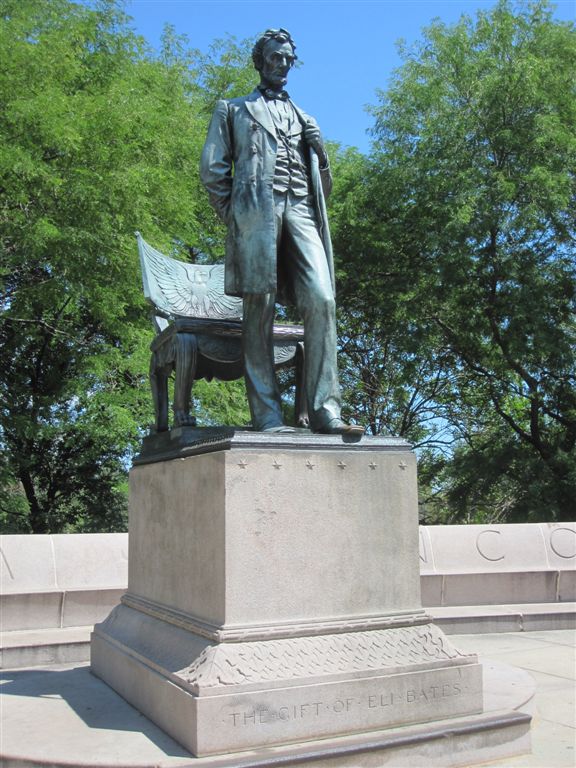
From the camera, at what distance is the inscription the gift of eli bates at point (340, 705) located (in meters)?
3.89

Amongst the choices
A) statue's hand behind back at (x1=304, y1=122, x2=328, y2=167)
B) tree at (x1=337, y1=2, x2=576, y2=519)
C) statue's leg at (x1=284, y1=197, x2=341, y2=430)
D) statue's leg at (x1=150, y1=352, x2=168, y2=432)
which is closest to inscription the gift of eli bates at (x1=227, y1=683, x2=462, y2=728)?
statue's leg at (x1=284, y1=197, x2=341, y2=430)

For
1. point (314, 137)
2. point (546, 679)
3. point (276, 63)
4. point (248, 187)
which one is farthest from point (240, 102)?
point (546, 679)

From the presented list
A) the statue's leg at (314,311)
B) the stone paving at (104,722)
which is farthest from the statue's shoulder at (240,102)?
the stone paving at (104,722)

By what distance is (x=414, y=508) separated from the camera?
15.9 ft

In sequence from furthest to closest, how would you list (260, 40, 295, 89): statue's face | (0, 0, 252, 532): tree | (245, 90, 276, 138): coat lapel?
(0, 0, 252, 532): tree → (260, 40, 295, 89): statue's face → (245, 90, 276, 138): coat lapel

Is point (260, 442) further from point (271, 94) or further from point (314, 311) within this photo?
point (271, 94)

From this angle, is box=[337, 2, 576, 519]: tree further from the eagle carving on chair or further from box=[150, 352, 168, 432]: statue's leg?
box=[150, 352, 168, 432]: statue's leg

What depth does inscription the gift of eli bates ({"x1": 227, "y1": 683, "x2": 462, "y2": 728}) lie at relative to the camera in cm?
389

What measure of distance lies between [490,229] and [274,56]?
14.2 m

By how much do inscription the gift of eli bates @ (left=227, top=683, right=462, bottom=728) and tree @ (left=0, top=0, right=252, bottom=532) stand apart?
445 inches

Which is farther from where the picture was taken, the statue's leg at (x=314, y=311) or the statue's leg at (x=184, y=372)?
the statue's leg at (x=184, y=372)

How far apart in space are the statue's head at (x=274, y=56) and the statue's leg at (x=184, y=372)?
1.77 m

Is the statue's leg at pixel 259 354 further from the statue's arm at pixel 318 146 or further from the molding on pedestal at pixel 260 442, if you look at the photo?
the statue's arm at pixel 318 146

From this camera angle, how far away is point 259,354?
5.11 m
